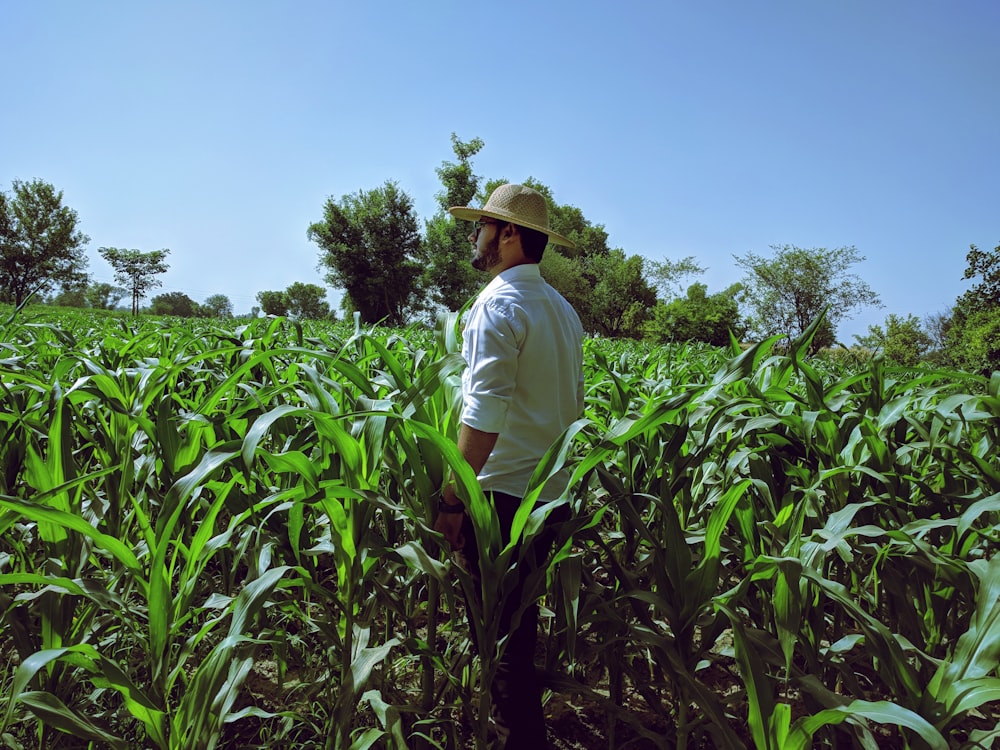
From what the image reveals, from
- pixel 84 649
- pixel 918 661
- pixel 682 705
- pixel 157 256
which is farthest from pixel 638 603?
pixel 157 256

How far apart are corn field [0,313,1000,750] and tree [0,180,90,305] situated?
4869cm

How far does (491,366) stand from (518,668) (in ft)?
2.52

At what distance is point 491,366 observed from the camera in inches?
58.1

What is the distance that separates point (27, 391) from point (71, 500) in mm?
878

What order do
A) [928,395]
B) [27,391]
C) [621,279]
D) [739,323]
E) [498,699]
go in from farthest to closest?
[621,279], [739,323], [928,395], [27,391], [498,699]

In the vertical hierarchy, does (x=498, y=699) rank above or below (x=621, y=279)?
below

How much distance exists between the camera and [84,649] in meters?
1.09

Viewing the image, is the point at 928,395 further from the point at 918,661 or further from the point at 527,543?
the point at 527,543

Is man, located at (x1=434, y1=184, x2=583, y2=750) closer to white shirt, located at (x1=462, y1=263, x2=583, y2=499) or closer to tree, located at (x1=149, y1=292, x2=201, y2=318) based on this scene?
white shirt, located at (x1=462, y1=263, x2=583, y2=499)

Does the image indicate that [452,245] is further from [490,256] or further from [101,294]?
[101,294]

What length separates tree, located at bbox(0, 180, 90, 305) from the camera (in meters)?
39.3

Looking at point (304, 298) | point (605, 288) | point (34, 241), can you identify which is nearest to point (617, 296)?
point (605, 288)

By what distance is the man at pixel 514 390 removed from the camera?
57.8 inches

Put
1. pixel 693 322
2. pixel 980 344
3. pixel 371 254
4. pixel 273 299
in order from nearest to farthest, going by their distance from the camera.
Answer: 1. pixel 980 344
2. pixel 693 322
3. pixel 371 254
4. pixel 273 299
